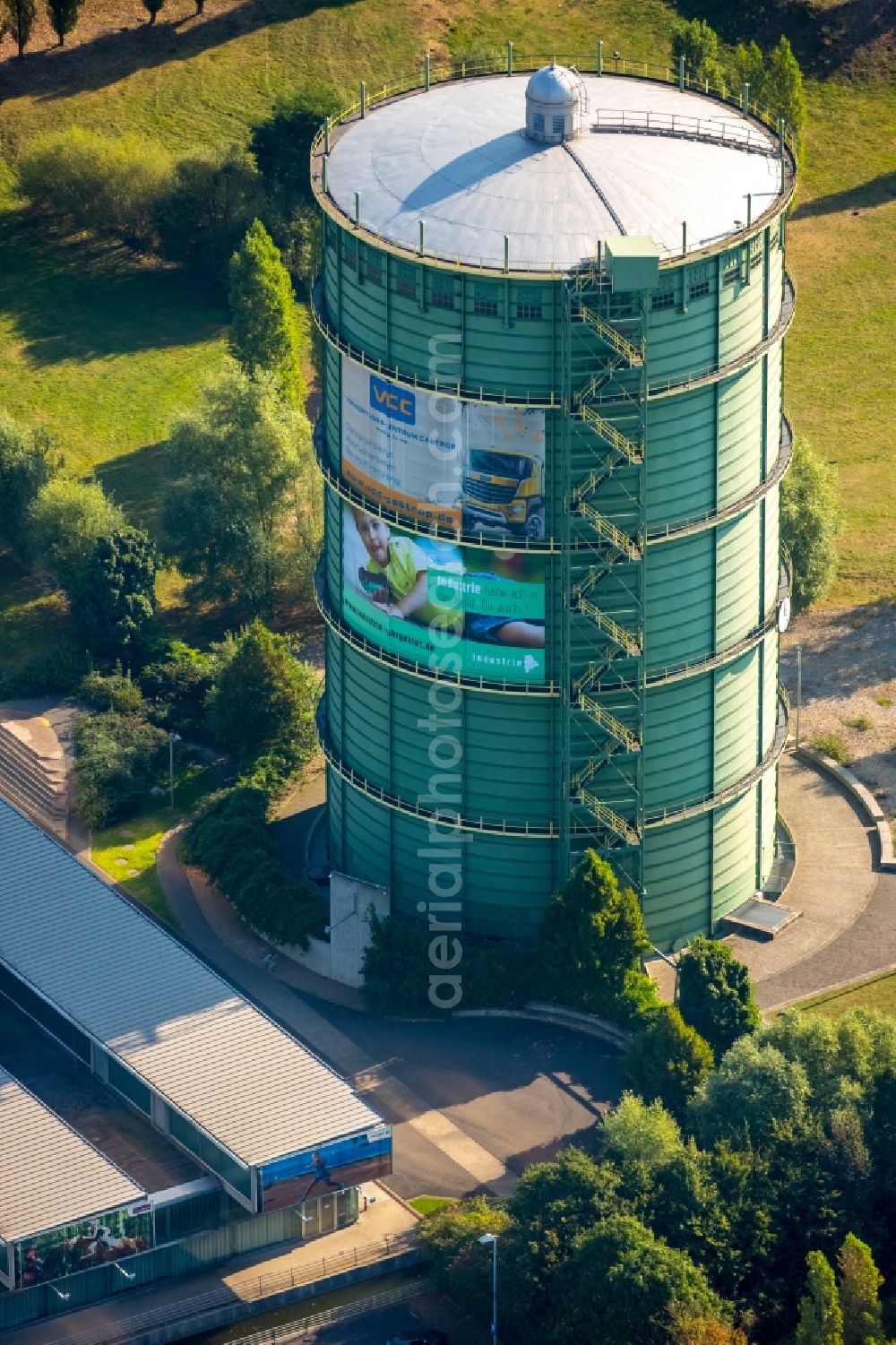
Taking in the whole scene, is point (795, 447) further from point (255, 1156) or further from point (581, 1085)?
point (255, 1156)

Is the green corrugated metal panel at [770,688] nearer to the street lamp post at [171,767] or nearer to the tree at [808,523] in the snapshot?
the tree at [808,523]

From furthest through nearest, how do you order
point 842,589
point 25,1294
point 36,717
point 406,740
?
point 842,589
point 36,717
point 406,740
point 25,1294

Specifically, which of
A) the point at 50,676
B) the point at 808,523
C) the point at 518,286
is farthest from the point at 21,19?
the point at 518,286

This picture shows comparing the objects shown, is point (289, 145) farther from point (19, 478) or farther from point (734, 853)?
point (734, 853)

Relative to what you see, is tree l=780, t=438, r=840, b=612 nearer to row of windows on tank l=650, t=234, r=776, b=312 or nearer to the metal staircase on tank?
the metal staircase on tank

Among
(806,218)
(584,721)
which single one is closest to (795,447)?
(584,721)
